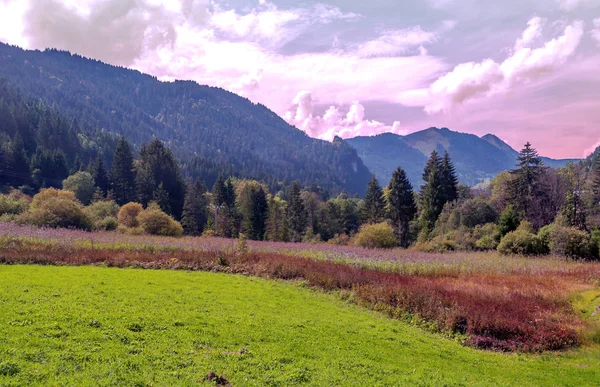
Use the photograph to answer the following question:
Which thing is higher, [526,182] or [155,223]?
[526,182]

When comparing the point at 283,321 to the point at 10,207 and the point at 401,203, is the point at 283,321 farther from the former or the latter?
the point at 401,203

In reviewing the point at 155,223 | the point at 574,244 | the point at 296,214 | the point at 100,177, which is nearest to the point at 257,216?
the point at 296,214

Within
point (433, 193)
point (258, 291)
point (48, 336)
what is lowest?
point (258, 291)

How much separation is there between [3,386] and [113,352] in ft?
6.48

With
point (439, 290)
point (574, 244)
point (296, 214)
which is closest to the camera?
point (439, 290)

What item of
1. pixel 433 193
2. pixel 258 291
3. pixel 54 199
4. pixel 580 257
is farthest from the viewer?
pixel 433 193

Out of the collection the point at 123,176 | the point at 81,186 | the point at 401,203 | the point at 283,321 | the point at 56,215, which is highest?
the point at 123,176

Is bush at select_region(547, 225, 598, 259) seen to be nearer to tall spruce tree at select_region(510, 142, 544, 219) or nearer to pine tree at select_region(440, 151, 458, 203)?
tall spruce tree at select_region(510, 142, 544, 219)

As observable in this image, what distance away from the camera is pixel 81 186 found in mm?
62781

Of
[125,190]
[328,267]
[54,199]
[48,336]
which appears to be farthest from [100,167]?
[48,336]

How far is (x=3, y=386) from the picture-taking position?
5.79 m

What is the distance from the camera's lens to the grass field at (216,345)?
7102mm

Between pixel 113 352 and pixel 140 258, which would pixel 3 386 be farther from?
pixel 140 258

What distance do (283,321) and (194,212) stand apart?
59630mm
